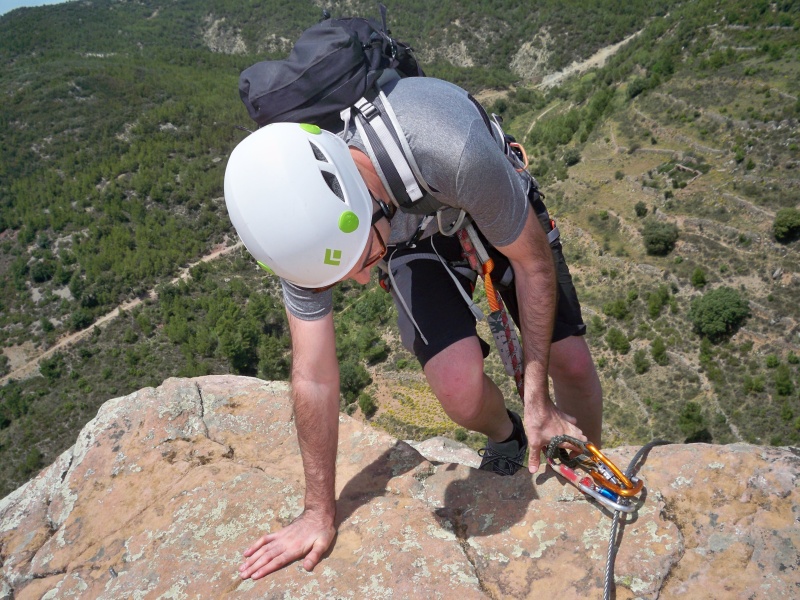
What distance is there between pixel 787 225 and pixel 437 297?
3475cm

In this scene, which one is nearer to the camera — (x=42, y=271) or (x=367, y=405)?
(x=367, y=405)

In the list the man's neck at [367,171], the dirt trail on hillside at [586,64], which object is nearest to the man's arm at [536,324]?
the man's neck at [367,171]

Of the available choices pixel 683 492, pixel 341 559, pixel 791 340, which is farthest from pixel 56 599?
pixel 791 340

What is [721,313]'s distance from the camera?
30156mm

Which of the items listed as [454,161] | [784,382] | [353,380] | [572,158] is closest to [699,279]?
[784,382]

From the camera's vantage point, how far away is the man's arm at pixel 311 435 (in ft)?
9.22

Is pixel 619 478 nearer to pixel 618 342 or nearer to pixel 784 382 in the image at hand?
pixel 784 382

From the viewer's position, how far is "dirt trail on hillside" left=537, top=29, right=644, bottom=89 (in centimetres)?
8162

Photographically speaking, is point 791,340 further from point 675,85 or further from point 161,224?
point 161,224

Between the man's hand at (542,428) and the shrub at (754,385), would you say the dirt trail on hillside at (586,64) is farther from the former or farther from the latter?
the man's hand at (542,428)

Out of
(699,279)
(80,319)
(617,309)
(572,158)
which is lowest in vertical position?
(80,319)

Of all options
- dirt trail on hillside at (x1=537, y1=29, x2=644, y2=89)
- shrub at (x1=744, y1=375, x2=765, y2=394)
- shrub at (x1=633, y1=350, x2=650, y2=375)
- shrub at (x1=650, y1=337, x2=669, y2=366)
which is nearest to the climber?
shrub at (x1=744, y1=375, x2=765, y2=394)

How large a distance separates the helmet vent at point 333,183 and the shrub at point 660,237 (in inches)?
1443

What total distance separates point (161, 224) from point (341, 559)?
70598 mm
